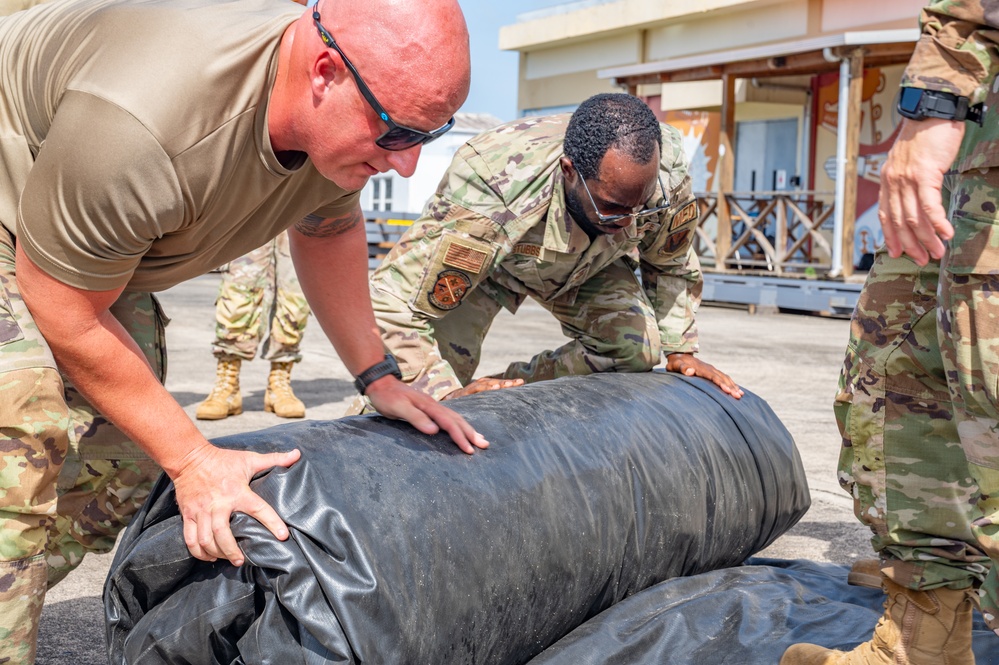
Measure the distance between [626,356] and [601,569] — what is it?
1.46 meters

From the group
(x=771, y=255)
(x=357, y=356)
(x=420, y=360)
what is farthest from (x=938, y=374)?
(x=771, y=255)

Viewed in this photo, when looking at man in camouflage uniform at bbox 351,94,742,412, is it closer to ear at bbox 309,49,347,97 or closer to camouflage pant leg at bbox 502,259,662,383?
camouflage pant leg at bbox 502,259,662,383

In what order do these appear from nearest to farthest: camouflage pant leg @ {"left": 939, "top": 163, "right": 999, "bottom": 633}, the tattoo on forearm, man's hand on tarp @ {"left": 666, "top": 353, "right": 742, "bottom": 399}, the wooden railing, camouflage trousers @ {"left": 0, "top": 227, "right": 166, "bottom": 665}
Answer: camouflage trousers @ {"left": 0, "top": 227, "right": 166, "bottom": 665}, camouflage pant leg @ {"left": 939, "top": 163, "right": 999, "bottom": 633}, the tattoo on forearm, man's hand on tarp @ {"left": 666, "top": 353, "right": 742, "bottom": 399}, the wooden railing

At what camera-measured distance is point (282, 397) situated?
5.41 m

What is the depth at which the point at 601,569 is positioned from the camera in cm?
226

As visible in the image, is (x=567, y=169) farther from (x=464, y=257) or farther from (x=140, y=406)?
(x=140, y=406)

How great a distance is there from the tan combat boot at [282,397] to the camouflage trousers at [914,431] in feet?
11.4

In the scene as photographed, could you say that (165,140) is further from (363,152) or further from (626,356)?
(626,356)

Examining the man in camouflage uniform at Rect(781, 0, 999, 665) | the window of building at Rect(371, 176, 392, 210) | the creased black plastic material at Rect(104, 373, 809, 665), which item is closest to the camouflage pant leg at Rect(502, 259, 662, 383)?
the creased black plastic material at Rect(104, 373, 809, 665)

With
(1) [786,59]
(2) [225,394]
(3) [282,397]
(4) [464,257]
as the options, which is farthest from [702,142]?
(4) [464,257]

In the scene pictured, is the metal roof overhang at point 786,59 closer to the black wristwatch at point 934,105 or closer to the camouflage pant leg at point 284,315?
the camouflage pant leg at point 284,315

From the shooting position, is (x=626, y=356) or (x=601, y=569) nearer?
(x=601, y=569)

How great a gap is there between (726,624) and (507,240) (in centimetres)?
132

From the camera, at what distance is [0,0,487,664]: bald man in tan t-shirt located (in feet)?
5.28
